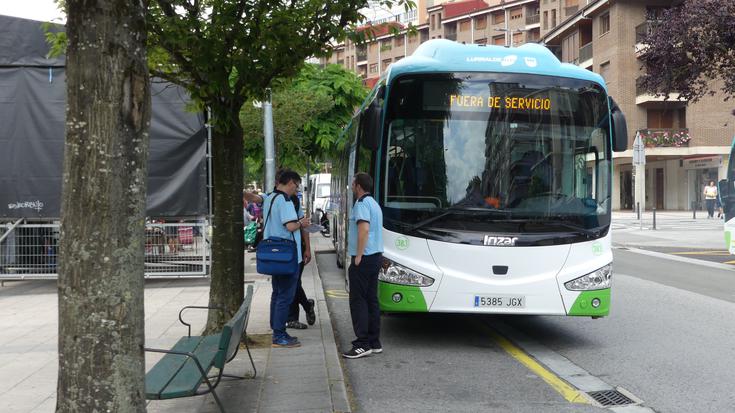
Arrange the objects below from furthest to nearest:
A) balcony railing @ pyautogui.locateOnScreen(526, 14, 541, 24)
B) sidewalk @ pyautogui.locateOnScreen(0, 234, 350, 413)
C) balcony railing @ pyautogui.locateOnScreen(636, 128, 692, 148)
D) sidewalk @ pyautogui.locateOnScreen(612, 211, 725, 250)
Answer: balcony railing @ pyautogui.locateOnScreen(526, 14, 541, 24)
balcony railing @ pyautogui.locateOnScreen(636, 128, 692, 148)
sidewalk @ pyautogui.locateOnScreen(612, 211, 725, 250)
sidewalk @ pyautogui.locateOnScreen(0, 234, 350, 413)

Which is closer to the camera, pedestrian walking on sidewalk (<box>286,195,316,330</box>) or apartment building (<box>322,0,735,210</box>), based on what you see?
pedestrian walking on sidewalk (<box>286,195,316,330</box>)

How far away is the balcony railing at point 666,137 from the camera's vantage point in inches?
1842

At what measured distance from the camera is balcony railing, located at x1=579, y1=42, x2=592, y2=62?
5256 centimetres

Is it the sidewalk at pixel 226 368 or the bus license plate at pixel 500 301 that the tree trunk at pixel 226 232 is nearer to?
the sidewalk at pixel 226 368

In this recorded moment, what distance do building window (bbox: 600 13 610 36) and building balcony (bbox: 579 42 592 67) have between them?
2083mm

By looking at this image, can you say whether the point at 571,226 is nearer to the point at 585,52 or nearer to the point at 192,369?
the point at 192,369

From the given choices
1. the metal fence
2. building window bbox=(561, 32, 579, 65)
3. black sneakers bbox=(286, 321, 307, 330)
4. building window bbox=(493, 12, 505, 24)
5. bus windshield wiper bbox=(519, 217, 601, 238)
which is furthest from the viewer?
building window bbox=(493, 12, 505, 24)

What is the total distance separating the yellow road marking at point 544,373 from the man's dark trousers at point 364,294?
60.0 inches

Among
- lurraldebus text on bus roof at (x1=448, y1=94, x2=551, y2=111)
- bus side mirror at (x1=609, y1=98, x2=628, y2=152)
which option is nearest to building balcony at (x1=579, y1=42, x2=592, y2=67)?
bus side mirror at (x1=609, y1=98, x2=628, y2=152)

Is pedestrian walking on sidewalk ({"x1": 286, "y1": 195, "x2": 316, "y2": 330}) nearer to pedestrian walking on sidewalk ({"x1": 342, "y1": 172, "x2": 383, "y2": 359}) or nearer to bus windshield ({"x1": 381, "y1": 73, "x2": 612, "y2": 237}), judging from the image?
pedestrian walking on sidewalk ({"x1": 342, "y1": 172, "x2": 383, "y2": 359})

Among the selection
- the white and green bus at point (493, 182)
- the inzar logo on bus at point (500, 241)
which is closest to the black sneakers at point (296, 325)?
the white and green bus at point (493, 182)

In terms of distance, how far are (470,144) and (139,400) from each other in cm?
499

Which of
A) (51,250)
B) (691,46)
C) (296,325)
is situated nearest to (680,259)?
(691,46)

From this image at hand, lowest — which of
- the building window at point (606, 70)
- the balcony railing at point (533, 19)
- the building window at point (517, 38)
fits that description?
the building window at point (606, 70)
